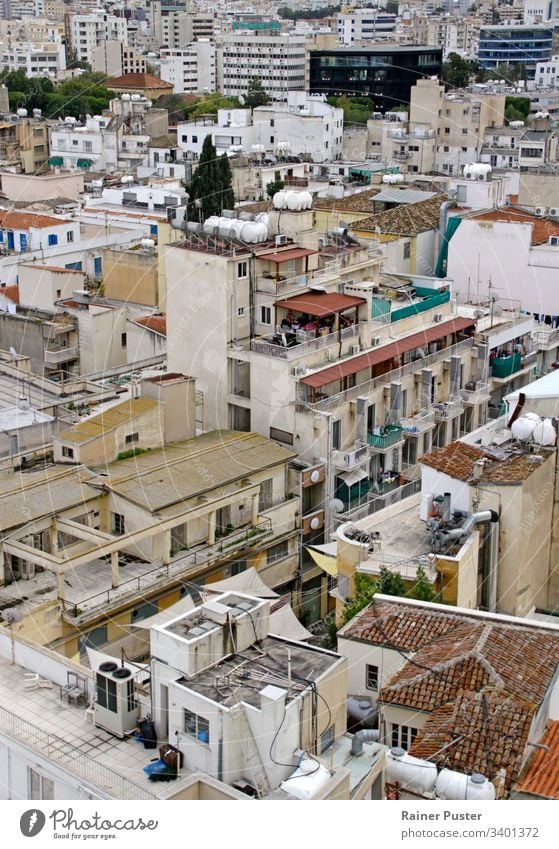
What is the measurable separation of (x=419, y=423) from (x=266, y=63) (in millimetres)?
47479

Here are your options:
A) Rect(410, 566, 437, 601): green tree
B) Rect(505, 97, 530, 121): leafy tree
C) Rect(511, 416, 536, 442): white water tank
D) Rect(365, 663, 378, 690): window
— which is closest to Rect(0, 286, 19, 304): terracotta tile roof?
Rect(511, 416, 536, 442): white water tank

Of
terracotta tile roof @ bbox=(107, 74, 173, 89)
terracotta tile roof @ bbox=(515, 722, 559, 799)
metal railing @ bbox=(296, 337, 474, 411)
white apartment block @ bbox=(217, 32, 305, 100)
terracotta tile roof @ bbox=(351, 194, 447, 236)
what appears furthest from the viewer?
white apartment block @ bbox=(217, 32, 305, 100)

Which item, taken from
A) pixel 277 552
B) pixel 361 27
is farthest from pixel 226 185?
pixel 361 27

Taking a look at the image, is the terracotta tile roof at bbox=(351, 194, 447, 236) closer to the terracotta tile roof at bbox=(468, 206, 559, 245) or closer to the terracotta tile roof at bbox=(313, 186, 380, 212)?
the terracotta tile roof at bbox=(313, 186, 380, 212)

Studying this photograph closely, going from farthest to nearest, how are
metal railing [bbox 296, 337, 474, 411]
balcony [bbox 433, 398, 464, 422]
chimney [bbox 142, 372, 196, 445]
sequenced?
balcony [bbox 433, 398, 464, 422] < metal railing [bbox 296, 337, 474, 411] < chimney [bbox 142, 372, 196, 445]

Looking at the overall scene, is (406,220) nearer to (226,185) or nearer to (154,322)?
(226,185)

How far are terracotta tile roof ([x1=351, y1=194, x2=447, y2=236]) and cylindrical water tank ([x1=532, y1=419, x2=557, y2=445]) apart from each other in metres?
8.76

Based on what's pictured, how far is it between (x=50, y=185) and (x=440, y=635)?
20.6 metres

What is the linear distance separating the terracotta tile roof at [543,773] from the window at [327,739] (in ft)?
3.27

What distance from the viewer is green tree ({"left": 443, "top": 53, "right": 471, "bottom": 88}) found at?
176 ft

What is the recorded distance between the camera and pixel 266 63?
2299 inches

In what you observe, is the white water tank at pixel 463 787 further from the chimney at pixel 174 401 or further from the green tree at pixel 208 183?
the green tree at pixel 208 183

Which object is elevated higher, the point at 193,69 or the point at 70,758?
the point at 193,69

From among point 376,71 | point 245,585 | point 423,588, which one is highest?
point 376,71
